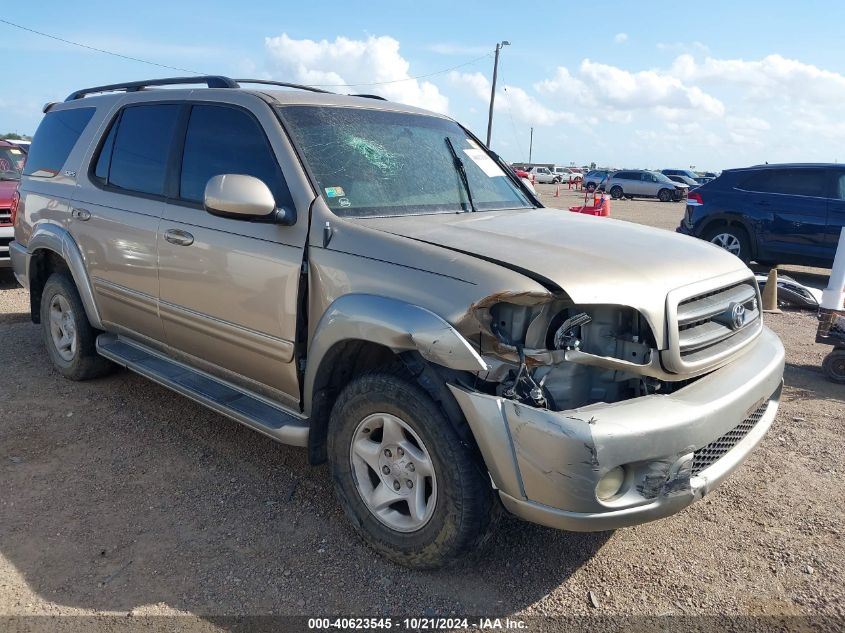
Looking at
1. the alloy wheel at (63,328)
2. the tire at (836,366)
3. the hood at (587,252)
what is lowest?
the tire at (836,366)

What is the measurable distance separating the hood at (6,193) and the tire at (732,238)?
9627 millimetres

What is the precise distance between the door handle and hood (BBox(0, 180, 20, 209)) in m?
6.05

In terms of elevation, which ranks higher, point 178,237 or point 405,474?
point 178,237

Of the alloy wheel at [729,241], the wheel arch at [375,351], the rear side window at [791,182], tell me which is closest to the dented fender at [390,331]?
the wheel arch at [375,351]

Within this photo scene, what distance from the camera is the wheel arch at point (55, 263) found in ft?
15.2

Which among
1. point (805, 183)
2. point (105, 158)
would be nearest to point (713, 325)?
point (105, 158)

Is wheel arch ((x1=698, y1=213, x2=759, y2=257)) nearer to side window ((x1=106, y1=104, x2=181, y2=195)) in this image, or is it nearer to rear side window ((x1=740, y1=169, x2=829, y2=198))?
rear side window ((x1=740, y1=169, x2=829, y2=198))

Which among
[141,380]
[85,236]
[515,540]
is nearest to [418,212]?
[515,540]

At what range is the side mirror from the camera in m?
3.06

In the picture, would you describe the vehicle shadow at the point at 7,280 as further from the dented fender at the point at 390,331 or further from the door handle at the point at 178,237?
the dented fender at the point at 390,331

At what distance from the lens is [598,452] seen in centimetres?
230

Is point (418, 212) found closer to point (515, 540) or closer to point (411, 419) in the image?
point (411, 419)

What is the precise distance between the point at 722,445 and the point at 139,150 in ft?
12.2

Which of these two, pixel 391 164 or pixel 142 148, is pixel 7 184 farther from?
pixel 391 164
